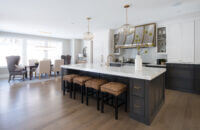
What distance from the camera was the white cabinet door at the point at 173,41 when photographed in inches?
152

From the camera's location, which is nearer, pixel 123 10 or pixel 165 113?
pixel 165 113

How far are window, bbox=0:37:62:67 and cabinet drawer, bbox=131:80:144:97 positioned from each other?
22.7 feet

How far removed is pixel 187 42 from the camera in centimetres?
369

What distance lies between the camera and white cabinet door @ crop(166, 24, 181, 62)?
3850 millimetres

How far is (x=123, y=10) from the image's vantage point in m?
3.35

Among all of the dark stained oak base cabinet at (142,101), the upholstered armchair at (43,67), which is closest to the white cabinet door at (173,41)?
the dark stained oak base cabinet at (142,101)

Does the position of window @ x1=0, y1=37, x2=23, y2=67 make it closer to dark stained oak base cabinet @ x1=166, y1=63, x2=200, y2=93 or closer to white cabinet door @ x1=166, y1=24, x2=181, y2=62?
white cabinet door @ x1=166, y1=24, x2=181, y2=62

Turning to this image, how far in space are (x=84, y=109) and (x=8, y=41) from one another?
688cm

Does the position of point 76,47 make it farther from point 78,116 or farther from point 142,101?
point 142,101

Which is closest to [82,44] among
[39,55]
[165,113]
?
[39,55]

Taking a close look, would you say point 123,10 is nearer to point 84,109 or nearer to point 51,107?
point 84,109

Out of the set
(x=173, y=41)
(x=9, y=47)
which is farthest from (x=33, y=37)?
(x=173, y=41)

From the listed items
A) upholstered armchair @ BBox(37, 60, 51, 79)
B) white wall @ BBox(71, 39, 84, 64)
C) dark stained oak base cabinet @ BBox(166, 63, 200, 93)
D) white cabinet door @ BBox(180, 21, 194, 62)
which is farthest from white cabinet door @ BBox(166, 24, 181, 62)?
white wall @ BBox(71, 39, 84, 64)

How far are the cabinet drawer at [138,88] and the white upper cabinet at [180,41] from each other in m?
2.96
